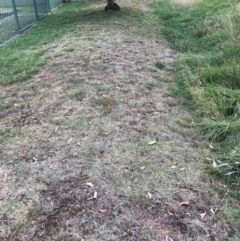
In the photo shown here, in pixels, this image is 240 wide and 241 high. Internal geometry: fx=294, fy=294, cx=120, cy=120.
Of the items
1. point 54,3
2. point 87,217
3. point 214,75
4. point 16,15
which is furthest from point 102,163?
point 54,3

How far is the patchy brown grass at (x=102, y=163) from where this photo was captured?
203 cm

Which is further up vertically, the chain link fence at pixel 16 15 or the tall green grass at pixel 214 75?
the chain link fence at pixel 16 15

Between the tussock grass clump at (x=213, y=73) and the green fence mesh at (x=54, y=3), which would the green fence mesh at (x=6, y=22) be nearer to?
the tussock grass clump at (x=213, y=73)

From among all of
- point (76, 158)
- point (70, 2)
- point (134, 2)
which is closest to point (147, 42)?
point (76, 158)

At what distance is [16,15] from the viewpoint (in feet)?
23.7

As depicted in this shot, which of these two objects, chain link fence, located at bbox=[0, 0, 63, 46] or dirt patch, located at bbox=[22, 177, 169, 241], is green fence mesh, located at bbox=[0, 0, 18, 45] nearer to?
chain link fence, located at bbox=[0, 0, 63, 46]

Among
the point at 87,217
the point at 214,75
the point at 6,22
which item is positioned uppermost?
the point at 6,22

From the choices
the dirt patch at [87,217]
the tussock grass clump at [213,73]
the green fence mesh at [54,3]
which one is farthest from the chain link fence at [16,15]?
the dirt patch at [87,217]

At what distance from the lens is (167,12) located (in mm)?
8656

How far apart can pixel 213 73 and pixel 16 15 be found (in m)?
5.41

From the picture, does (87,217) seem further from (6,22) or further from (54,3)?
(54,3)

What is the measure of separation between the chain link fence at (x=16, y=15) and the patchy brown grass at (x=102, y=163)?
2997mm

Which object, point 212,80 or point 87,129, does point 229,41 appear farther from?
point 87,129

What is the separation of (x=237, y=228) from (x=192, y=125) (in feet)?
4.41
